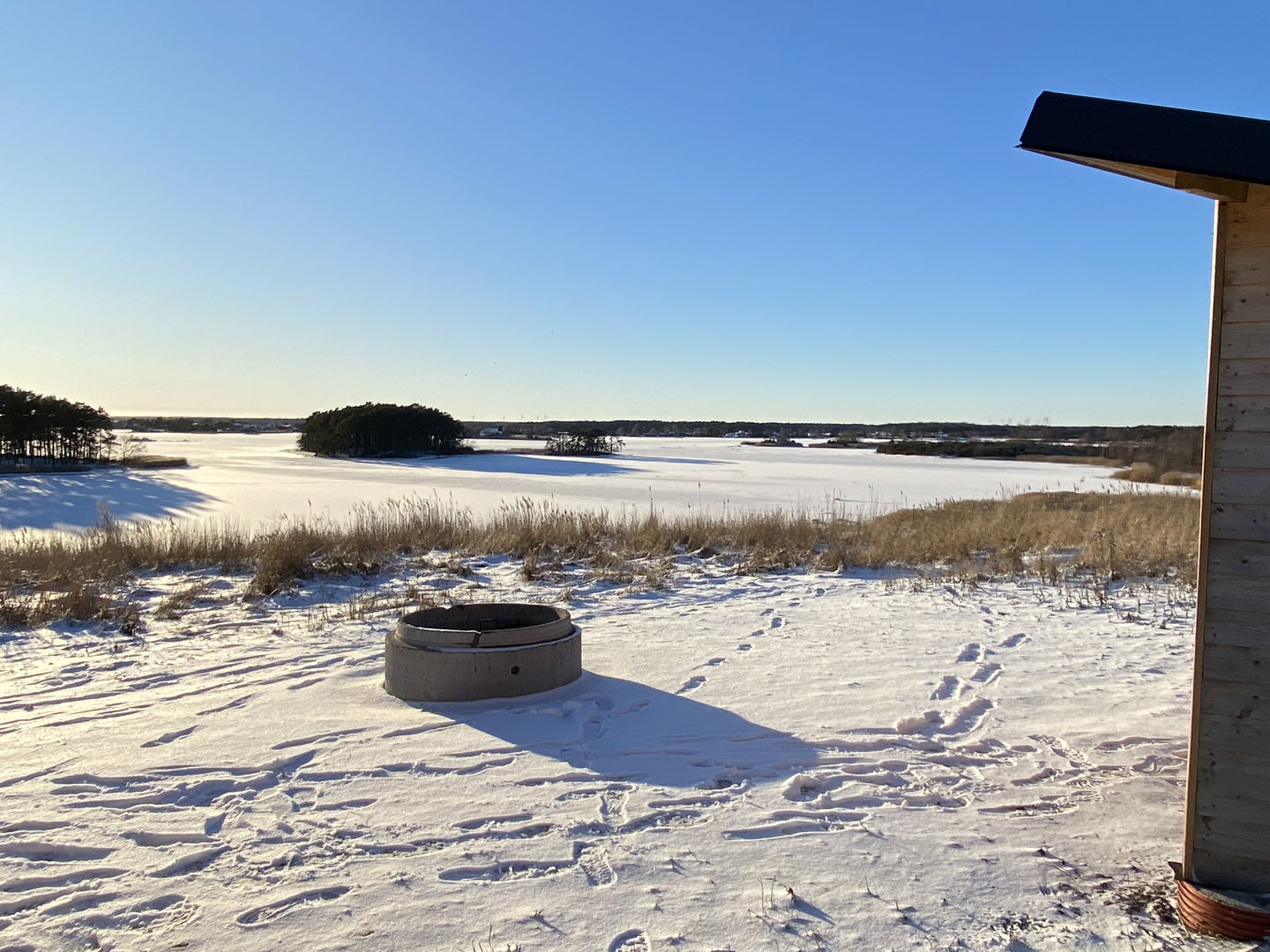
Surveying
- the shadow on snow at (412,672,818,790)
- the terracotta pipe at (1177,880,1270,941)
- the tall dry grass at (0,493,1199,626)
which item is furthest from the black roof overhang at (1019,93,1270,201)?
the tall dry grass at (0,493,1199,626)

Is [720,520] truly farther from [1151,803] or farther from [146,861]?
[146,861]

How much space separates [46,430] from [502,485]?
2119 centimetres

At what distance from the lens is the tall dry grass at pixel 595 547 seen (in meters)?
10.1

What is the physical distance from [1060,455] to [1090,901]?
194 ft

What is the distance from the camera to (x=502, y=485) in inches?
1120

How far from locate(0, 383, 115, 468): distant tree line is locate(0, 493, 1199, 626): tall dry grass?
25.9m

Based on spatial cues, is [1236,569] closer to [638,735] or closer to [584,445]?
[638,735]

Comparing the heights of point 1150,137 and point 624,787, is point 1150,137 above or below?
above

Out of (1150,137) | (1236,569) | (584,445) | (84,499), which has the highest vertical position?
(1150,137)

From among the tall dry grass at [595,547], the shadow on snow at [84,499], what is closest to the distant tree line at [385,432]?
the shadow on snow at [84,499]

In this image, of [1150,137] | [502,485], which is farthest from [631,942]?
[502,485]

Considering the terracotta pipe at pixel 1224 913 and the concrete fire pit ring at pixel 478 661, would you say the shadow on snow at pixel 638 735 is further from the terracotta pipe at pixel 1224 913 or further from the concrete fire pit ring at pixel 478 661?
the terracotta pipe at pixel 1224 913

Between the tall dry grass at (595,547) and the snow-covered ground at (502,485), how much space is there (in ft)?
15.6

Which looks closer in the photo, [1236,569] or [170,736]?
[1236,569]
